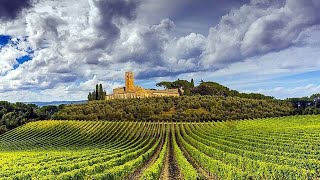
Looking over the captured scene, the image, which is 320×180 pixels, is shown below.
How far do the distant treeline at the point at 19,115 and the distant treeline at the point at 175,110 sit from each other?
936 centimetres

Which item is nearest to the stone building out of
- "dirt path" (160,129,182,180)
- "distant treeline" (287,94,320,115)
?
"distant treeline" (287,94,320,115)

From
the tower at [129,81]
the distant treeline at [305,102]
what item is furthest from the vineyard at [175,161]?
the tower at [129,81]

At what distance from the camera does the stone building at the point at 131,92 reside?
141m

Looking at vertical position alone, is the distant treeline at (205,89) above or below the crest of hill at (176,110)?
above

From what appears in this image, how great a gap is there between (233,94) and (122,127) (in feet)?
283

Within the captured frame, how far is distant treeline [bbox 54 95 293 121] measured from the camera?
99.1 metres

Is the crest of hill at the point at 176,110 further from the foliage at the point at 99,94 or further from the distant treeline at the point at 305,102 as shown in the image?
the foliage at the point at 99,94

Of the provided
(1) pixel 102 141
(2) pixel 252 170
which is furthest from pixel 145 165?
(1) pixel 102 141

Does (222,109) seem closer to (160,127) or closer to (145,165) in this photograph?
(160,127)

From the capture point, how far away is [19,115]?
11662cm

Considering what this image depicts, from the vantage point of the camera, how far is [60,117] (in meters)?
104

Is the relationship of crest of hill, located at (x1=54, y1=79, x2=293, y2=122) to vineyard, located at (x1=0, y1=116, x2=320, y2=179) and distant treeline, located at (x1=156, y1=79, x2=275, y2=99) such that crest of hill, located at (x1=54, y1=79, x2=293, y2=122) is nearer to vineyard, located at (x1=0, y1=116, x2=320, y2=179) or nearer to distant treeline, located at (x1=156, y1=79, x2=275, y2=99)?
vineyard, located at (x1=0, y1=116, x2=320, y2=179)

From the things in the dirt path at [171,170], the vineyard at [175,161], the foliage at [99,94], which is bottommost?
the dirt path at [171,170]

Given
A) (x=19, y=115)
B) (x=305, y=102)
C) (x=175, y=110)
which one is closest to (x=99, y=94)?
(x=19, y=115)
